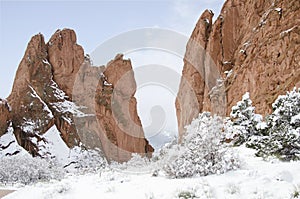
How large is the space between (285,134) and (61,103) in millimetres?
61111

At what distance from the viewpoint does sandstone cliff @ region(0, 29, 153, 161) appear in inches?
2384

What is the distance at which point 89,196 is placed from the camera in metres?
7.25

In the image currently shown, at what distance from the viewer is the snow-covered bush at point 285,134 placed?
9234 millimetres

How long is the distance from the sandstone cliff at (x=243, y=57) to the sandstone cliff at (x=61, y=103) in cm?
2500

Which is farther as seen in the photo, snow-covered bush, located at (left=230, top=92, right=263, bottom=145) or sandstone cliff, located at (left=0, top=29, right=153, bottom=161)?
sandstone cliff, located at (left=0, top=29, right=153, bottom=161)

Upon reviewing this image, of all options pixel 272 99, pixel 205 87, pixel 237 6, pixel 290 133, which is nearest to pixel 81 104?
pixel 205 87

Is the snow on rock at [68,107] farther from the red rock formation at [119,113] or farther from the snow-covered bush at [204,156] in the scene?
the snow-covered bush at [204,156]

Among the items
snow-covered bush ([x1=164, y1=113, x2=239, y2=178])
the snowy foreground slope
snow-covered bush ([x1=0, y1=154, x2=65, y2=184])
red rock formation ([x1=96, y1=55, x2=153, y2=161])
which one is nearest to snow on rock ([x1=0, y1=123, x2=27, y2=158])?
red rock formation ([x1=96, y1=55, x2=153, y2=161])

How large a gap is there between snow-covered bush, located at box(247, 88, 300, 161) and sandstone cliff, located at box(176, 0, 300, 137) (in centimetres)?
1111

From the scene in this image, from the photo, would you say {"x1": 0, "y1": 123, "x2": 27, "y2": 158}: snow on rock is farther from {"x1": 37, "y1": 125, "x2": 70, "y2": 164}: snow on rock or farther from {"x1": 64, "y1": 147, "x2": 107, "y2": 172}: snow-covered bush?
{"x1": 64, "y1": 147, "x2": 107, "y2": 172}: snow-covered bush

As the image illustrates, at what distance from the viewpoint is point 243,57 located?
31562 mm

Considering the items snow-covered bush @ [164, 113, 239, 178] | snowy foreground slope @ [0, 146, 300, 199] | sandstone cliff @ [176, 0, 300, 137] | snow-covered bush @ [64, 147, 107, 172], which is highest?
sandstone cliff @ [176, 0, 300, 137]

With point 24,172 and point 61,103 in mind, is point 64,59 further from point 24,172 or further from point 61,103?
point 24,172

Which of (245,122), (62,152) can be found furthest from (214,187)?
(62,152)
